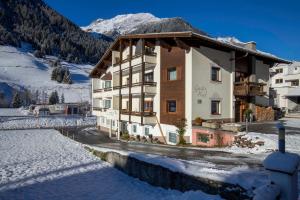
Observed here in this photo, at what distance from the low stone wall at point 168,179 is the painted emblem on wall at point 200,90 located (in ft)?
35.2

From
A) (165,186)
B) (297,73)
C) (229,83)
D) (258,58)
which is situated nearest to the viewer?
(165,186)

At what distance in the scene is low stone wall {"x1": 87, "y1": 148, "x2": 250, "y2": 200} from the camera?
8509mm

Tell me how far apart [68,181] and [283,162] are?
12.7 m

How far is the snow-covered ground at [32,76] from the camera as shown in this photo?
134 meters

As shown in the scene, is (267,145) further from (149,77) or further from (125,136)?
(125,136)

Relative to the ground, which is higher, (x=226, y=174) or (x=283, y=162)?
(x=283, y=162)

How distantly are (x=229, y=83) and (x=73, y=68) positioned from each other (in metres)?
174

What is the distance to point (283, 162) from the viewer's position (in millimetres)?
3482

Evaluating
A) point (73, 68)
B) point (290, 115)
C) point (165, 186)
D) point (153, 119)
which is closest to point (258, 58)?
point (290, 115)

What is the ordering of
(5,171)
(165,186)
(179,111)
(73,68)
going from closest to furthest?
(165,186) → (5,171) → (179,111) → (73,68)

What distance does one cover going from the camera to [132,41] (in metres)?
31.8

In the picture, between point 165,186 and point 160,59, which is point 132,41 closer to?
point 160,59

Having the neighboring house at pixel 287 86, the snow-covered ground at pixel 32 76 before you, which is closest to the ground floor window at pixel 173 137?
the neighboring house at pixel 287 86

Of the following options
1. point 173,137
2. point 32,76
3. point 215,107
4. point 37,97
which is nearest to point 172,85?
point 215,107
